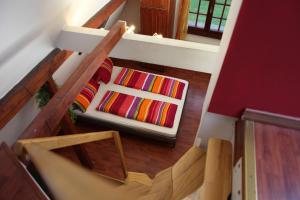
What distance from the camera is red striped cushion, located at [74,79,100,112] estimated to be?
368cm

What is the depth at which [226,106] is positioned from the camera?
1812 millimetres

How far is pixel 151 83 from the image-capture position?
420 centimetres

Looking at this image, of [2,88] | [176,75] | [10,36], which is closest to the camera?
[10,36]

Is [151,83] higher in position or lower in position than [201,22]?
lower

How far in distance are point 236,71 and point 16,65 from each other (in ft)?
5.95

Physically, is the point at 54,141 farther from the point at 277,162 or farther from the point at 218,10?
the point at 218,10

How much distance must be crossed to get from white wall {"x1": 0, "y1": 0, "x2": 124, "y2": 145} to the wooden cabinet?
5.23 ft

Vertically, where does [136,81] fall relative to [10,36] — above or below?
below

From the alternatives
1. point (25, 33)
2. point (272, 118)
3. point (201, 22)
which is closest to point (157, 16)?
point (201, 22)

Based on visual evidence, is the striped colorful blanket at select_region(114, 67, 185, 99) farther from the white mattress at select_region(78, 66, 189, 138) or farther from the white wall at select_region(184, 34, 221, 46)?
A: the white wall at select_region(184, 34, 221, 46)

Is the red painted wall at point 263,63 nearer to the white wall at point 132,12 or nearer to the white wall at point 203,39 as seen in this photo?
the white wall at point 203,39

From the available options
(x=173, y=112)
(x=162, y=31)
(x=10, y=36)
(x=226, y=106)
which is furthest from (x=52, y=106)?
(x=162, y=31)

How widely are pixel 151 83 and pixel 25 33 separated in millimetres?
2414

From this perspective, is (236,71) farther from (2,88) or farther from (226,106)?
(2,88)
